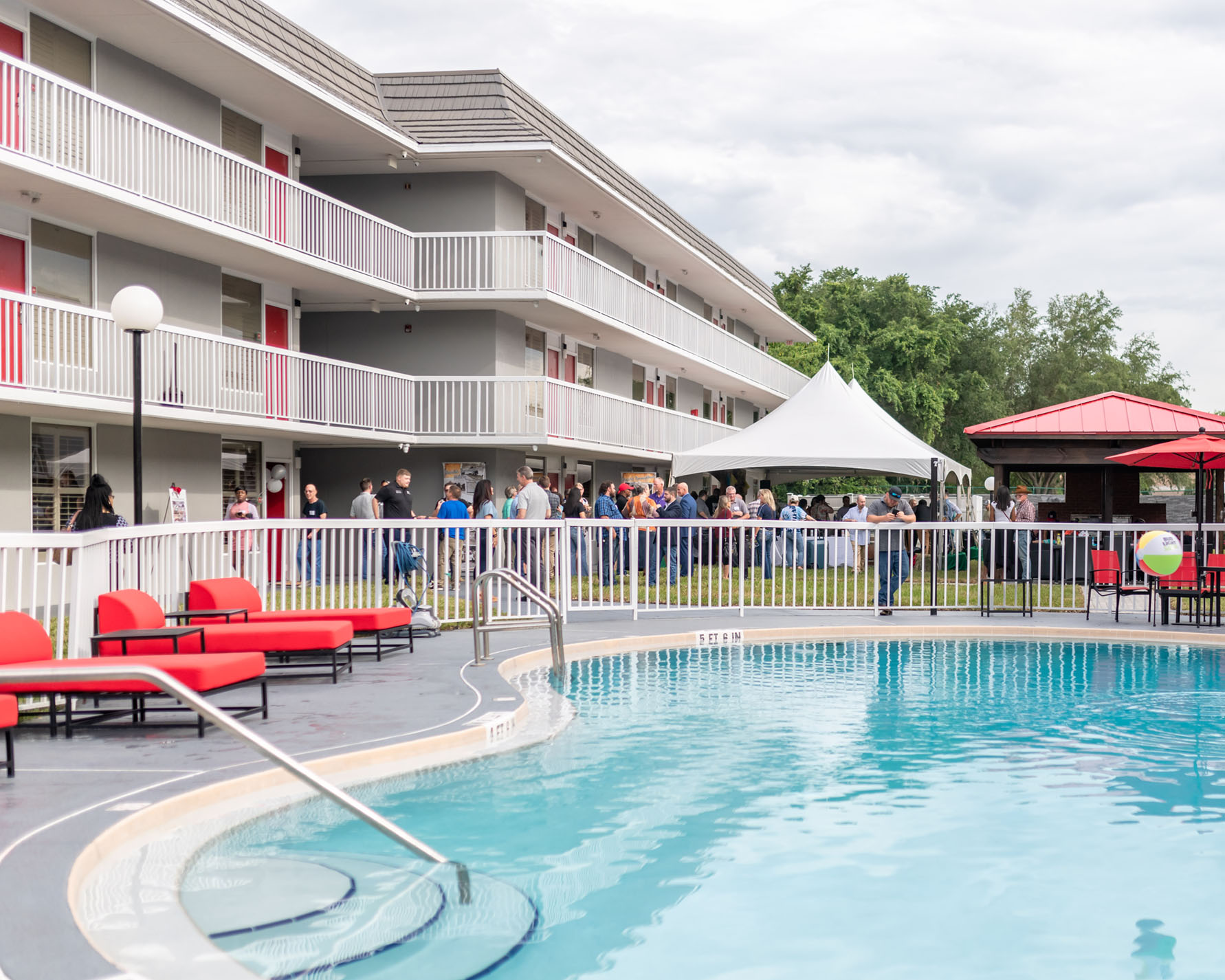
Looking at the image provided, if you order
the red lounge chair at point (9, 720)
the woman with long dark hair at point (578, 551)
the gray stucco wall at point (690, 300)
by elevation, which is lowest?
the red lounge chair at point (9, 720)

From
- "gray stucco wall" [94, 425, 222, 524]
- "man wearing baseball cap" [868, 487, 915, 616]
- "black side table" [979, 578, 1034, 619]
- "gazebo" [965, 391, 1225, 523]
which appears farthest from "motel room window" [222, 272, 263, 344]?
"gazebo" [965, 391, 1225, 523]

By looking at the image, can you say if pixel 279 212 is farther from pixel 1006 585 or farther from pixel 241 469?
pixel 1006 585

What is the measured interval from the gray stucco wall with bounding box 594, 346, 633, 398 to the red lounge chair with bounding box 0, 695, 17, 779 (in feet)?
88.7

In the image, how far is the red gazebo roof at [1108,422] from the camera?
85.6 feet

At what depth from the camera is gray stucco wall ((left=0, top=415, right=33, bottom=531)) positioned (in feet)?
55.7

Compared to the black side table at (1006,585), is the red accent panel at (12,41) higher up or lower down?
higher up

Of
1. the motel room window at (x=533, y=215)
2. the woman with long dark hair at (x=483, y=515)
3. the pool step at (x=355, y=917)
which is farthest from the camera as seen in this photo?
the motel room window at (x=533, y=215)

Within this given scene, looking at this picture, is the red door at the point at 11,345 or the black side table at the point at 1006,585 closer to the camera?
the red door at the point at 11,345

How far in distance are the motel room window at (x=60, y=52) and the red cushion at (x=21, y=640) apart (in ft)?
40.3

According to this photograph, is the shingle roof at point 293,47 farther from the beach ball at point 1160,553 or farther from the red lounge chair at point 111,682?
the beach ball at point 1160,553

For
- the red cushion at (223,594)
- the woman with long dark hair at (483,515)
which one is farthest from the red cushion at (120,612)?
the woman with long dark hair at (483,515)

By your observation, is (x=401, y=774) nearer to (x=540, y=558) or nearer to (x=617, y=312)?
(x=540, y=558)

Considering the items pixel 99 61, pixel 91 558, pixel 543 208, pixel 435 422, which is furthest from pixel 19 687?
pixel 543 208

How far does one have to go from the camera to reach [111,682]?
753cm
